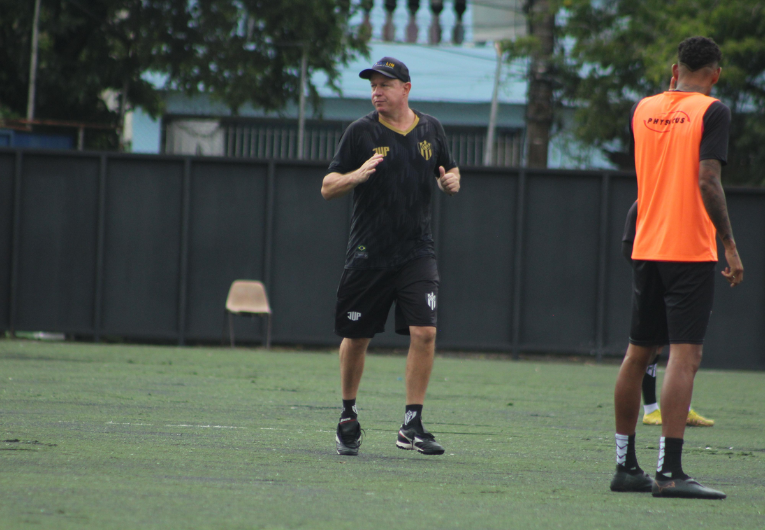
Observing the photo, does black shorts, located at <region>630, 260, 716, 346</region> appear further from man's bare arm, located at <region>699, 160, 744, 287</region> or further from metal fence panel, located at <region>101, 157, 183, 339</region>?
metal fence panel, located at <region>101, 157, 183, 339</region>

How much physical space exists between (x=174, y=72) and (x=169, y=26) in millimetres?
729

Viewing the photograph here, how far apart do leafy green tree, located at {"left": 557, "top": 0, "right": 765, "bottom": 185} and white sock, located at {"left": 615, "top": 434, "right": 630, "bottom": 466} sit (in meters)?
12.4

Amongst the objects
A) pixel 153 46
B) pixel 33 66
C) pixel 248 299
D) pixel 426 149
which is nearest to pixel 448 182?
pixel 426 149

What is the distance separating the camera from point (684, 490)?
4.23 metres

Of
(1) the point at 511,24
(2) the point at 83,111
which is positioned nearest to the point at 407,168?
(2) the point at 83,111

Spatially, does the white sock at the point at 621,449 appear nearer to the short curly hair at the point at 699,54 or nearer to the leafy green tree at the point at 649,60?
the short curly hair at the point at 699,54

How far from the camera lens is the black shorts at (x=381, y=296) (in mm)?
5422

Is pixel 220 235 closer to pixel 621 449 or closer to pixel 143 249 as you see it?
pixel 143 249

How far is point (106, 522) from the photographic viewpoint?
3350 mm

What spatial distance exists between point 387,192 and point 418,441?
1.29 metres

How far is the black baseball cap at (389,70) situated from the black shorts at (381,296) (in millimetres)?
971

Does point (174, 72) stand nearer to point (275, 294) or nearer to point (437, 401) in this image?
point (275, 294)

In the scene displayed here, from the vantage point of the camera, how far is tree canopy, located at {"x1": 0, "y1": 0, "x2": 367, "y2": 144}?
16391mm

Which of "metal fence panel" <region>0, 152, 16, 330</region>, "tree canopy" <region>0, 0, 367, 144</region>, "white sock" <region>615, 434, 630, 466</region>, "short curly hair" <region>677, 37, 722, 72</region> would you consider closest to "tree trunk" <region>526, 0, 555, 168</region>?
"tree canopy" <region>0, 0, 367, 144</region>
